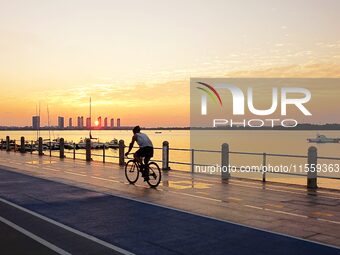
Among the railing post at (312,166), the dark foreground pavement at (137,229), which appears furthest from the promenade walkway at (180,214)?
the railing post at (312,166)

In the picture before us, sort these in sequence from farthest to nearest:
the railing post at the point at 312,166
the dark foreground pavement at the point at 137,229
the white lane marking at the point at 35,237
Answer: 1. the railing post at the point at 312,166
2. the dark foreground pavement at the point at 137,229
3. the white lane marking at the point at 35,237

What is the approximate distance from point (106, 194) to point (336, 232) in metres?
7.02

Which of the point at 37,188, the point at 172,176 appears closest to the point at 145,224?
the point at 37,188

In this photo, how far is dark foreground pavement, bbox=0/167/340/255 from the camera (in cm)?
704

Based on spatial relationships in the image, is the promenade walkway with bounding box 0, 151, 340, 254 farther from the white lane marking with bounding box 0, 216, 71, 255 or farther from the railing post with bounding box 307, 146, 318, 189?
the railing post with bounding box 307, 146, 318, 189

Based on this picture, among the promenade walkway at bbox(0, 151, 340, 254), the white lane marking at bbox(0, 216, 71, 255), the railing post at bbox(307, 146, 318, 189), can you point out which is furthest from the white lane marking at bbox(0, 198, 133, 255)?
the railing post at bbox(307, 146, 318, 189)

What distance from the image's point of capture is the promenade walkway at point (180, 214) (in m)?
7.28

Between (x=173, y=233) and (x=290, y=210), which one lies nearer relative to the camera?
(x=173, y=233)

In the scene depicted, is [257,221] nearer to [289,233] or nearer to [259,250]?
[289,233]

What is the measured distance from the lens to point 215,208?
10641 mm

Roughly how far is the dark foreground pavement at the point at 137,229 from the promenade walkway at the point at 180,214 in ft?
0.05

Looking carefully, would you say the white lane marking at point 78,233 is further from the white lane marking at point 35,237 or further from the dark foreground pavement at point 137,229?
the white lane marking at point 35,237

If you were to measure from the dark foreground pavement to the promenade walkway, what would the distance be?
16 mm

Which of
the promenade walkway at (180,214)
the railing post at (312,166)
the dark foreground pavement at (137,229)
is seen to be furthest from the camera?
the railing post at (312,166)
